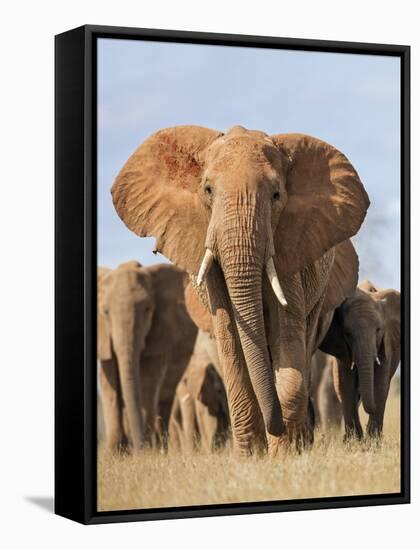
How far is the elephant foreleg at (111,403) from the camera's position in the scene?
56.3 ft

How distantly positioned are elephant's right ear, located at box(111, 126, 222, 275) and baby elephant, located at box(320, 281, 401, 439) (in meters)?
2.29

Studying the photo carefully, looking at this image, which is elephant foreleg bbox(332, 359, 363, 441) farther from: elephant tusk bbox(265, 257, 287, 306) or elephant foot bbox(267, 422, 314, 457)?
elephant tusk bbox(265, 257, 287, 306)

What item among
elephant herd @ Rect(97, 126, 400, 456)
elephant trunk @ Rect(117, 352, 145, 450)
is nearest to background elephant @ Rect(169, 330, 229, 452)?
elephant trunk @ Rect(117, 352, 145, 450)

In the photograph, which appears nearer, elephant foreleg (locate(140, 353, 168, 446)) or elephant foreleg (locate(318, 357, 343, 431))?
elephant foreleg (locate(140, 353, 168, 446))

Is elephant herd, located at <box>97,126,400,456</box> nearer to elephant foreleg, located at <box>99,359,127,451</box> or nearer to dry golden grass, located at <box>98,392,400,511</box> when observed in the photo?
dry golden grass, located at <box>98,392,400,511</box>

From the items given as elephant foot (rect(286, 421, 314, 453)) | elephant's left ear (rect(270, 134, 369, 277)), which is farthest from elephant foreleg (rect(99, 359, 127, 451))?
elephant's left ear (rect(270, 134, 369, 277))

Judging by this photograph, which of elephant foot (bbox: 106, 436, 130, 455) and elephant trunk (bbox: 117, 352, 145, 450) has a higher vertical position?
elephant trunk (bbox: 117, 352, 145, 450)

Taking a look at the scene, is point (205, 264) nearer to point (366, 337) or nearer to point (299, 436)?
point (299, 436)

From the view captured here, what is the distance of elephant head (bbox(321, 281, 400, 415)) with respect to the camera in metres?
14.6

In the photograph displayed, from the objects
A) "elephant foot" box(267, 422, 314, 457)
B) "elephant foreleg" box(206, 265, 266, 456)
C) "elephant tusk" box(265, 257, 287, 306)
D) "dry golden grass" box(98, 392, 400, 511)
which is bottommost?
"dry golden grass" box(98, 392, 400, 511)

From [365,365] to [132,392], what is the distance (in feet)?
8.83

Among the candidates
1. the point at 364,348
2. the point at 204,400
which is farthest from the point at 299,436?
the point at 204,400

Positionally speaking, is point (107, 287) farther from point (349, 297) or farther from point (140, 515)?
point (140, 515)

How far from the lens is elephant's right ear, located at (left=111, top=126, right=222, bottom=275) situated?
41.3ft
